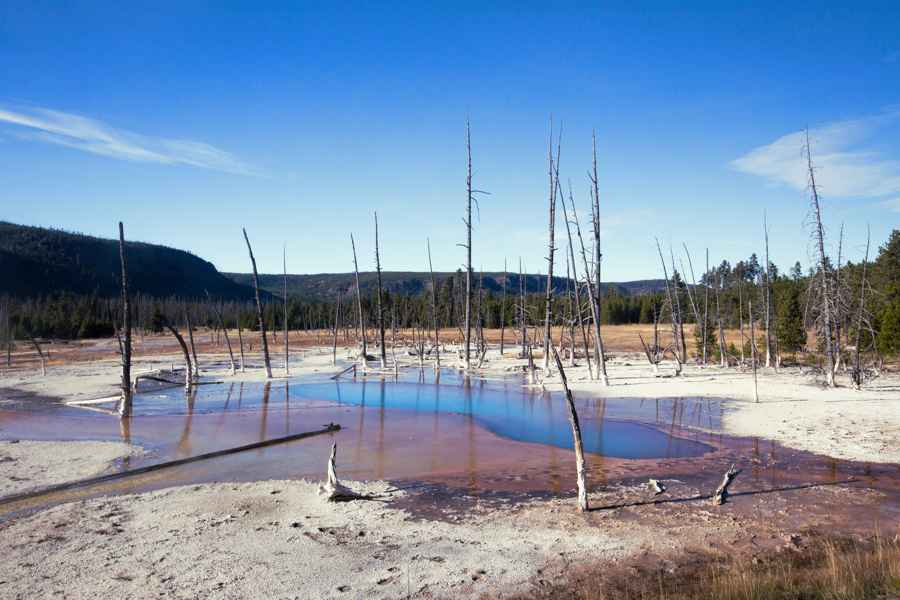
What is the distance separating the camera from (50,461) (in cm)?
1558

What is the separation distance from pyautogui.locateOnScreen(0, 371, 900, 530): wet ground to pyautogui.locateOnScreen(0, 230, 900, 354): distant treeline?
5.80 meters

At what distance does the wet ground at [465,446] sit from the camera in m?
12.8

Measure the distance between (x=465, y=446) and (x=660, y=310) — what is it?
31.5 metres

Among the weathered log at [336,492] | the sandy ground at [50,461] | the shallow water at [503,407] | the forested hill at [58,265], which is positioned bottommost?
the shallow water at [503,407]

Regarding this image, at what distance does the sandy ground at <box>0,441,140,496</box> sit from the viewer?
1362cm

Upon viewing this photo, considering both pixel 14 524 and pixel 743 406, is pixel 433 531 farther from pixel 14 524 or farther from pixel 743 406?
pixel 743 406

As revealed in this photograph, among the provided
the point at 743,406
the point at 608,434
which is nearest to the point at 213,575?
the point at 608,434

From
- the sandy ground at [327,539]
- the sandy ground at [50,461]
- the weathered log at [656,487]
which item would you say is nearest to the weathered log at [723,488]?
the sandy ground at [327,539]

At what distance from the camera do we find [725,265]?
14450 cm

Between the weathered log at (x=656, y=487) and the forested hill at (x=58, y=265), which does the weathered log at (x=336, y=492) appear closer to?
the weathered log at (x=656, y=487)

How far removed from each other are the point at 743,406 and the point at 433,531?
17.5 meters

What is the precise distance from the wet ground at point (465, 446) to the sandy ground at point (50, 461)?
2.58 feet

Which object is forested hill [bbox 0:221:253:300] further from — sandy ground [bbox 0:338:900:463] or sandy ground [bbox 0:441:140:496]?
sandy ground [bbox 0:441:140:496]

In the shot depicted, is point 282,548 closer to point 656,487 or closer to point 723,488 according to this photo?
point 656,487
